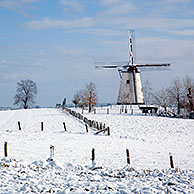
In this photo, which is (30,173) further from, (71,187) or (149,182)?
(149,182)

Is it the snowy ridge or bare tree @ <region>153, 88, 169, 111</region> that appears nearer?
the snowy ridge

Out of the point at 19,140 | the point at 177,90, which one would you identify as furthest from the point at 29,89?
the point at 19,140

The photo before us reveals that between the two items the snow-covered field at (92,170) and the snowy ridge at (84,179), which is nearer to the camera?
the snowy ridge at (84,179)

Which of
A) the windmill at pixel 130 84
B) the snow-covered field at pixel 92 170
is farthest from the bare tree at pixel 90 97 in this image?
the snow-covered field at pixel 92 170

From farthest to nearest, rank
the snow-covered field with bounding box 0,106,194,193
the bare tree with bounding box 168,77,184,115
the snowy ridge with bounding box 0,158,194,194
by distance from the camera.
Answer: the bare tree with bounding box 168,77,184,115 < the snow-covered field with bounding box 0,106,194,193 < the snowy ridge with bounding box 0,158,194,194

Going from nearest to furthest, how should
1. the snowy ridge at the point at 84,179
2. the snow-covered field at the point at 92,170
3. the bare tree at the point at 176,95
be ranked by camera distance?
1. the snowy ridge at the point at 84,179
2. the snow-covered field at the point at 92,170
3. the bare tree at the point at 176,95

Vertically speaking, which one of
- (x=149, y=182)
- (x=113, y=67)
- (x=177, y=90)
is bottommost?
(x=149, y=182)

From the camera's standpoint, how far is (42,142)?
20.4 metres

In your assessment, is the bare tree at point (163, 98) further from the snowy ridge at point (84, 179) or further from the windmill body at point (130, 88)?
the snowy ridge at point (84, 179)

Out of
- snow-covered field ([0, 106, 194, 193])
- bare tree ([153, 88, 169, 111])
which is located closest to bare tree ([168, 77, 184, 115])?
bare tree ([153, 88, 169, 111])

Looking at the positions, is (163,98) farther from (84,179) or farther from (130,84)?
(84,179)

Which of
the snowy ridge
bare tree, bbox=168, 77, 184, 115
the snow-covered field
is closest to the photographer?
the snowy ridge

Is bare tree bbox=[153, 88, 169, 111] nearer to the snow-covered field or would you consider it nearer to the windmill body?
the windmill body

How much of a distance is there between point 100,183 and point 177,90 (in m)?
50.1
